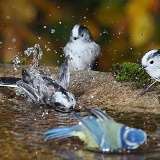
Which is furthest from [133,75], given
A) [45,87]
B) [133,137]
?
[133,137]

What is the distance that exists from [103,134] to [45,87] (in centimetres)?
194

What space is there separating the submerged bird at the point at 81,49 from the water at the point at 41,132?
185 centimetres

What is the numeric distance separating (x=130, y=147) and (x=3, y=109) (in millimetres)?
1688

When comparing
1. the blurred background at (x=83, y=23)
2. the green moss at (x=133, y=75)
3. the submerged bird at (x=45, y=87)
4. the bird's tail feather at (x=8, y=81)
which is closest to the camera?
→ the submerged bird at (x=45, y=87)

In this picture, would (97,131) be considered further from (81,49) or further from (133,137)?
(81,49)

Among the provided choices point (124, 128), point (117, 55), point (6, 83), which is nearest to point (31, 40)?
point (117, 55)

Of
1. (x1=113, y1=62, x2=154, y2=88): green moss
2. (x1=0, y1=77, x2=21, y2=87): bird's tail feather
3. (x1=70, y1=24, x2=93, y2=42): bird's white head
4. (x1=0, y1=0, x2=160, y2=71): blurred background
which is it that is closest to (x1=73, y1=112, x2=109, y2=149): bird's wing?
(x1=113, y1=62, x2=154, y2=88): green moss

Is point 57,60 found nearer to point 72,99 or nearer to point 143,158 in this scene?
point 72,99

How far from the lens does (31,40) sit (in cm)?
794

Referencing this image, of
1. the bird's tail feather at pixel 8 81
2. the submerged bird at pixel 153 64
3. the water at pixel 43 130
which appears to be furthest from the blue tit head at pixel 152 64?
the bird's tail feather at pixel 8 81

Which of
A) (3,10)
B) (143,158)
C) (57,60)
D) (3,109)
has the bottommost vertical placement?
(143,158)

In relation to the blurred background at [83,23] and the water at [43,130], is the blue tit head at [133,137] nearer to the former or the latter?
the water at [43,130]

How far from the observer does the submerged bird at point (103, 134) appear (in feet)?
13.9

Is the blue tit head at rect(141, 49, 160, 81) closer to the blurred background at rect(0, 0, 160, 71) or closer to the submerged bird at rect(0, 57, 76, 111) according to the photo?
the submerged bird at rect(0, 57, 76, 111)
